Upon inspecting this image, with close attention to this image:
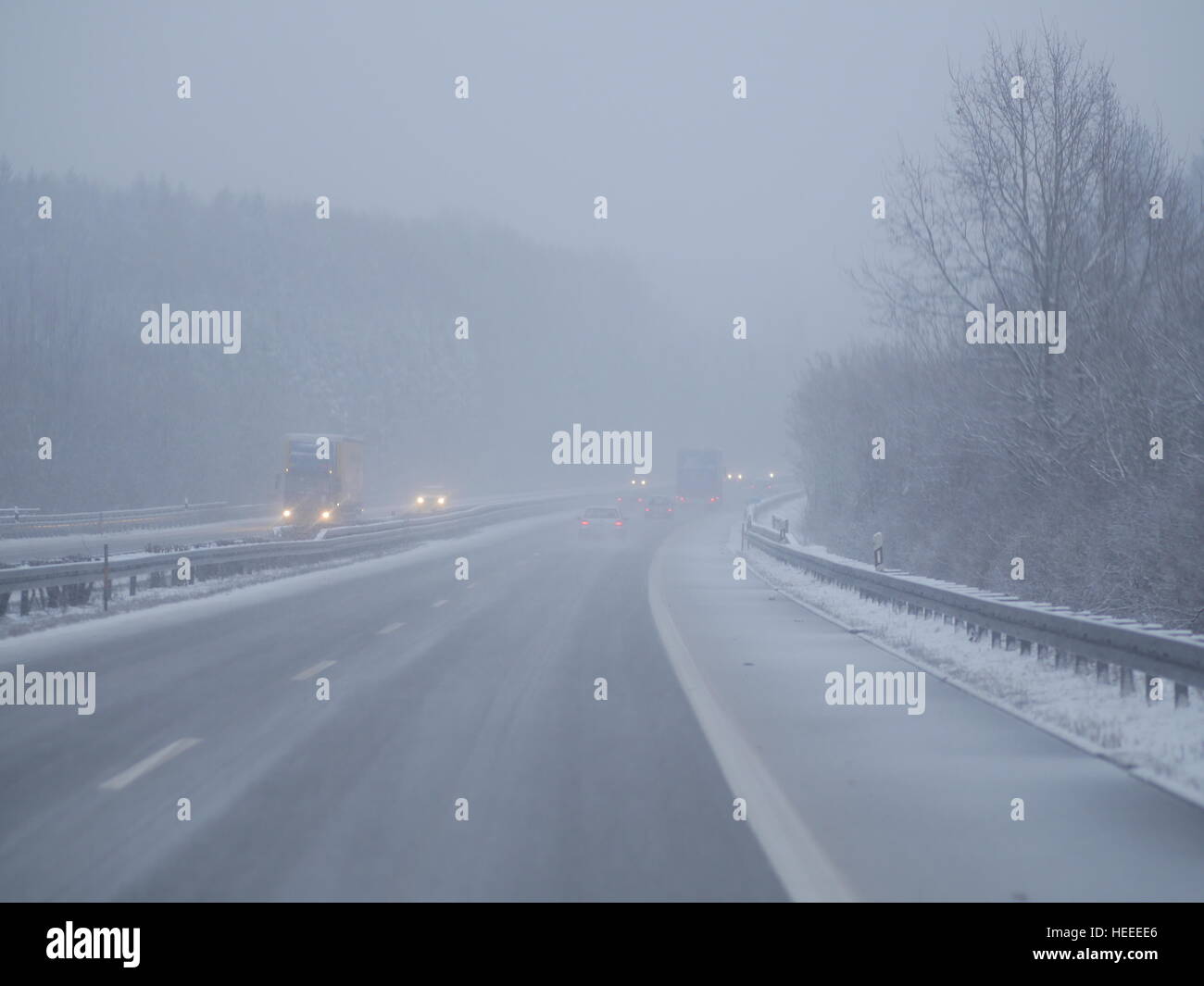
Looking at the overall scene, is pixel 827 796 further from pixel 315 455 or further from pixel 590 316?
pixel 590 316

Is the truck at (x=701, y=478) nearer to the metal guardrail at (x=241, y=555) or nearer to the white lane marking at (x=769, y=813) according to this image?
the metal guardrail at (x=241, y=555)

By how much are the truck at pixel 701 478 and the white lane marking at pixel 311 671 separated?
69.1 m

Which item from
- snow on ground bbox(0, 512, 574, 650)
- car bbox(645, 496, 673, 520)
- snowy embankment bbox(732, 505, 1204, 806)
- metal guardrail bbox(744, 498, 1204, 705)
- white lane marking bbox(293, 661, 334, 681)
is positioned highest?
metal guardrail bbox(744, 498, 1204, 705)

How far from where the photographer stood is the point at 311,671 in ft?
45.1

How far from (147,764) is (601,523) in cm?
4587

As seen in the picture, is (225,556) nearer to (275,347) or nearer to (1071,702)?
(1071,702)

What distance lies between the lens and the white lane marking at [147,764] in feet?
26.6

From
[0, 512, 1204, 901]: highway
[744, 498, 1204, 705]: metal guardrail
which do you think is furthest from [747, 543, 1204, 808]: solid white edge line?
[744, 498, 1204, 705]: metal guardrail

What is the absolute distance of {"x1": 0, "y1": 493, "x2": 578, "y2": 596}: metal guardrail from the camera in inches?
756

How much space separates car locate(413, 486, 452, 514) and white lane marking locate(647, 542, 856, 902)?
56.8m

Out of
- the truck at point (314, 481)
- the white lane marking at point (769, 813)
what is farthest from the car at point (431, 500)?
the white lane marking at point (769, 813)

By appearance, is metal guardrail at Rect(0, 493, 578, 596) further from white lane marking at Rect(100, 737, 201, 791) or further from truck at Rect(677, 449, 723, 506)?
truck at Rect(677, 449, 723, 506)

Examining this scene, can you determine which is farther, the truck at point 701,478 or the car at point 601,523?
the truck at point 701,478

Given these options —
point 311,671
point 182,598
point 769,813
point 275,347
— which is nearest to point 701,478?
point 275,347
